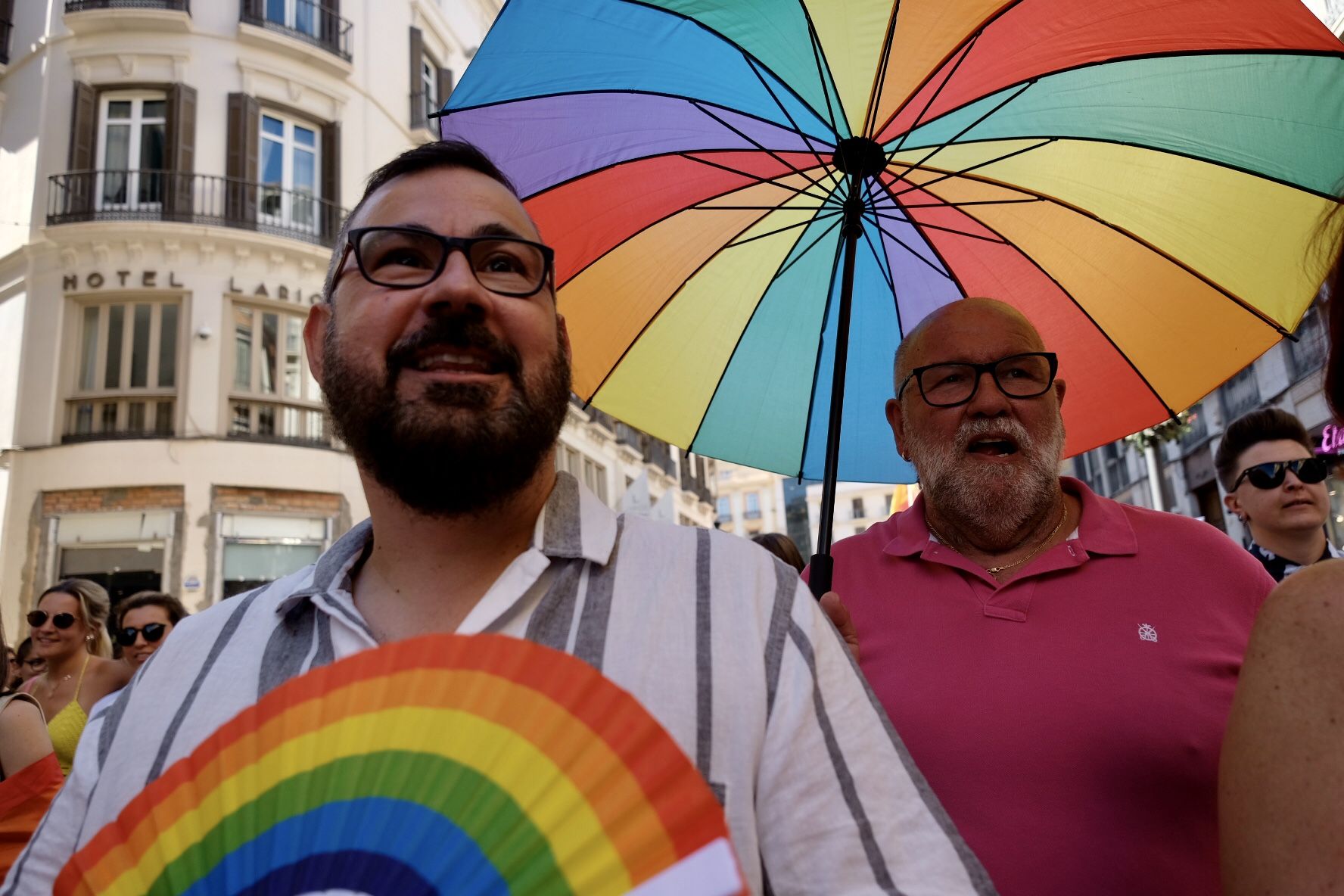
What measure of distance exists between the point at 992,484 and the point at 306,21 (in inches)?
709

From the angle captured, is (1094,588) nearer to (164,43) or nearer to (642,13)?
(642,13)

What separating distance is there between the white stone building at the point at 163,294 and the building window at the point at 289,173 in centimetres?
3

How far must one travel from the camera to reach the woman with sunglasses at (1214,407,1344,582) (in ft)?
11.7

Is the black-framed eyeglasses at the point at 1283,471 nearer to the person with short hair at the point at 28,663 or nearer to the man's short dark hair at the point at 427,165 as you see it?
the man's short dark hair at the point at 427,165

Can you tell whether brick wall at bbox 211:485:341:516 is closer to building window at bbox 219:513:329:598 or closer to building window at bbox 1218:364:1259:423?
building window at bbox 219:513:329:598

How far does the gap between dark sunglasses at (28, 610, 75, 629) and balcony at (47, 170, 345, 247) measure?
1193 centimetres

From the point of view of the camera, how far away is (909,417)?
8.30ft

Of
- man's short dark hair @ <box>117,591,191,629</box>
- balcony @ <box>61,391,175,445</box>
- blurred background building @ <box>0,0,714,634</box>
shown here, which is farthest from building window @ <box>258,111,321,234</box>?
man's short dark hair @ <box>117,591,191,629</box>

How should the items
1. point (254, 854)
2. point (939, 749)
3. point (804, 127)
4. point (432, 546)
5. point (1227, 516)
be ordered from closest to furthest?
point (254, 854)
point (432, 546)
point (939, 749)
point (804, 127)
point (1227, 516)

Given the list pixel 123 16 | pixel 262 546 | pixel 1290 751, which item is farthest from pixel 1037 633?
pixel 123 16

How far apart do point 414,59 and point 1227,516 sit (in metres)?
17.2

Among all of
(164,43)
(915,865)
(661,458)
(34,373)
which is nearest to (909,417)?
(915,865)

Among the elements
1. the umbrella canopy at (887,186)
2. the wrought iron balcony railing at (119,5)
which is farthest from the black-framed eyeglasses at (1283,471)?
the wrought iron balcony railing at (119,5)

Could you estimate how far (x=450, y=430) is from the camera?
132 cm
